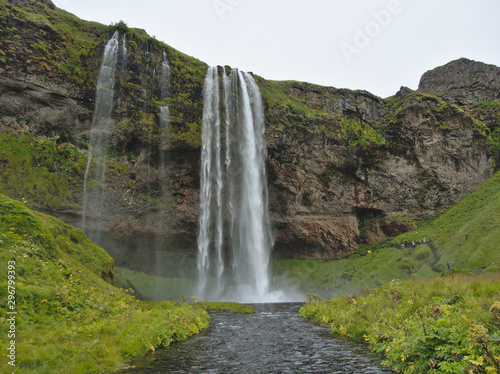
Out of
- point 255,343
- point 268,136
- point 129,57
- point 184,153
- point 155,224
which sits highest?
point 129,57

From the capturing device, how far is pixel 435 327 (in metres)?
7.12

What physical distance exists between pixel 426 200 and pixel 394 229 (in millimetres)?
7124

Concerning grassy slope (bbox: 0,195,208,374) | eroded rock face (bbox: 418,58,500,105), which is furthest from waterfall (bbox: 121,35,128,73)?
eroded rock face (bbox: 418,58,500,105)

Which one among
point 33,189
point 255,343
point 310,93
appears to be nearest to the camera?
point 255,343

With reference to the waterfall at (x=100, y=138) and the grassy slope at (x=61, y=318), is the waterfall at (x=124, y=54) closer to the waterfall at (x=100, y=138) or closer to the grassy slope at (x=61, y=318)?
the waterfall at (x=100, y=138)

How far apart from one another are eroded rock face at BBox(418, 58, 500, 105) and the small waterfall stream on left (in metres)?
62.7

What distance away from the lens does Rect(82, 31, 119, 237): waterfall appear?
1316 inches

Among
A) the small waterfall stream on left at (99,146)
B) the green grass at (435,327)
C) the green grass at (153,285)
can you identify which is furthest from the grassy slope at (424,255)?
the small waterfall stream on left at (99,146)

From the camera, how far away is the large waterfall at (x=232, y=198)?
38.9 metres

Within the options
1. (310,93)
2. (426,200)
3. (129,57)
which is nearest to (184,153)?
(129,57)

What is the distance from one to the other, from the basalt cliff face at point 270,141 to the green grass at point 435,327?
27931mm

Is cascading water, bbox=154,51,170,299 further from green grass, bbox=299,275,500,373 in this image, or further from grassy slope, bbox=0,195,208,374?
green grass, bbox=299,275,500,373

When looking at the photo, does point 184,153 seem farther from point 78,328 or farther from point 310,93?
point 78,328

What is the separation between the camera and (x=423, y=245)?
38.8 meters
